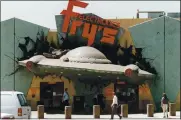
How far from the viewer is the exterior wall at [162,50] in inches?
1512

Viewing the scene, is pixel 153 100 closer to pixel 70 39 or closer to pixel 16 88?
pixel 70 39

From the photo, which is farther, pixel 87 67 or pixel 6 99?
pixel 87 67

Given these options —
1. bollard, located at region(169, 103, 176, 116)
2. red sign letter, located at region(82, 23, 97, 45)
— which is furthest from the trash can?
bollard, located at region(169, 103, 176, 116)

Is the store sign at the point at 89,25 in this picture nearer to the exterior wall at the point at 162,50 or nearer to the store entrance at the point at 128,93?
the exterior wall at the point at 162,50

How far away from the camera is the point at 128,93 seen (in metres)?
38.8

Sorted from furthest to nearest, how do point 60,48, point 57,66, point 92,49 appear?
1. point 60,48
2. point 92,49
3. point 57,66

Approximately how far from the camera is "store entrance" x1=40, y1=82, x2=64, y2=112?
38594mm

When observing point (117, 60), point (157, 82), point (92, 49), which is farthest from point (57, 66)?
point (157, 82)

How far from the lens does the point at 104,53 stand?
39219mm

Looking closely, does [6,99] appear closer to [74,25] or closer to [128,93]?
[74,25]

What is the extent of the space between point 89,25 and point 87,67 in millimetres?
4883

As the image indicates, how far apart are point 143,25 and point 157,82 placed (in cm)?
456

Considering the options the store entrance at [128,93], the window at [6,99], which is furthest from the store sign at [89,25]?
the window at [6,99]

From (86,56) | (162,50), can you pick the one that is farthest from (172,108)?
(86,56)
